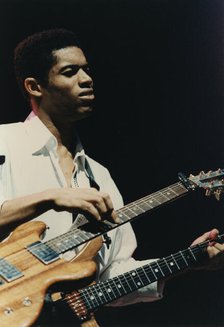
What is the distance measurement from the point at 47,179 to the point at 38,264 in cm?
33

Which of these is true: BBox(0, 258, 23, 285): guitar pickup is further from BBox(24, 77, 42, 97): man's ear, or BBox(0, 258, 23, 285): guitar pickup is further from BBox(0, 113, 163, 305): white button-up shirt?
BBox(24, 77, 42, 97): man's ear

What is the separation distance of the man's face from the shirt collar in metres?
0.06

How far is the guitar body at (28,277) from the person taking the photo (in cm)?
97

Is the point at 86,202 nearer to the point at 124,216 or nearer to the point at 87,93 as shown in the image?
the point at 124,216

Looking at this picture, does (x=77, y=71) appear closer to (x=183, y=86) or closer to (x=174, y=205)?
(x=183, y=86)

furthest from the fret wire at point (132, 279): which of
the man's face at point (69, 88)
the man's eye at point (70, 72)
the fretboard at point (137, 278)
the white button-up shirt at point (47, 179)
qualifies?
the man's eye at point (70, 72)

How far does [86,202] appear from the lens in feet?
3.68

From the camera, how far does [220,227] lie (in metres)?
1.55

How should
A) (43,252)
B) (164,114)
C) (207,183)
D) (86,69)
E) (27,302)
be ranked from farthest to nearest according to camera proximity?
(164,114)
(86,69)
(207,183)
(43,252)
(27,302)

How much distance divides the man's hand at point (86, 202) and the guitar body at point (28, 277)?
9 centimetres

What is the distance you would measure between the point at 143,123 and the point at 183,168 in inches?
7.8

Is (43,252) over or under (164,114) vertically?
under

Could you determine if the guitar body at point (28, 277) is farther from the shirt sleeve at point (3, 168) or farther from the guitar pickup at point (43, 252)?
the shirt sleeve at point (3, 168)

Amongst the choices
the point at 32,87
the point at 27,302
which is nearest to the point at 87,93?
the point at 32,87
